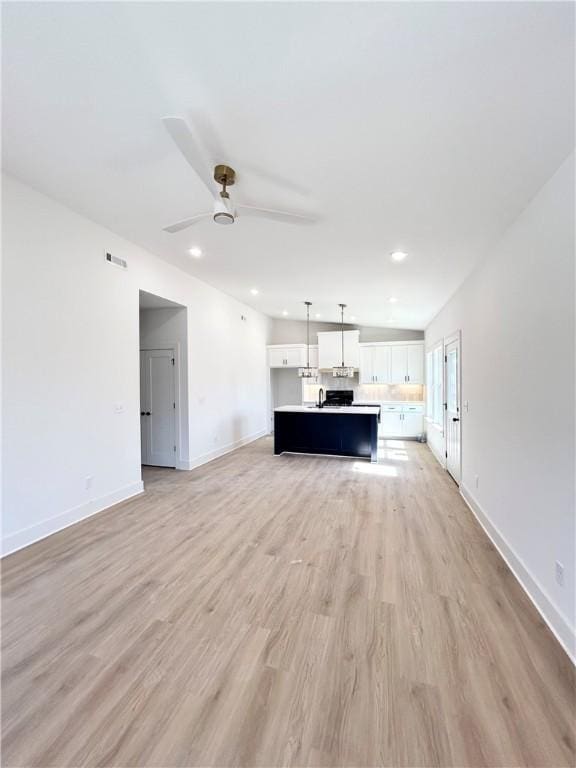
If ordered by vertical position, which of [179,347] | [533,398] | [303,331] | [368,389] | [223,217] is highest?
[303,331]

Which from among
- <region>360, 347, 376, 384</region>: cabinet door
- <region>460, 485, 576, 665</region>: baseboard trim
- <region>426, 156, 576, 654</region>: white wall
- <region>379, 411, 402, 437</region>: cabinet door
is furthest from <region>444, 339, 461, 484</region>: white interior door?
<region>360, 347, 376, 384</region>: cabinet door

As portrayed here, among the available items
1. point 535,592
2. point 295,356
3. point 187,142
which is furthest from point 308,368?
point 187,142

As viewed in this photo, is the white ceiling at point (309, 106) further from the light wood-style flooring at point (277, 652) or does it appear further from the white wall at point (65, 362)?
the light wood-style flooring at point (277, 652)

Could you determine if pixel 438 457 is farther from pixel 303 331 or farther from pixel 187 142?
pixel 187 142

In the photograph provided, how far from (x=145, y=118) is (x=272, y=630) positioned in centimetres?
311

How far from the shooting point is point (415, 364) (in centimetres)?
777

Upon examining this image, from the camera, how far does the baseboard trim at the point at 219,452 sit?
16.9 feet

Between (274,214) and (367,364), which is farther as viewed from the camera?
(367,364)

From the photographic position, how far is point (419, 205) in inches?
98.3

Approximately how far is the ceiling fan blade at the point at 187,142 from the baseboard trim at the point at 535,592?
10.7 feet

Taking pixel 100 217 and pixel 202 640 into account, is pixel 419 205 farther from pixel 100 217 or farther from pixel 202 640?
pixel 202 640

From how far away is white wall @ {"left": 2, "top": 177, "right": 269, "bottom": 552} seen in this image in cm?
265

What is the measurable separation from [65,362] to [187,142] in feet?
7.99

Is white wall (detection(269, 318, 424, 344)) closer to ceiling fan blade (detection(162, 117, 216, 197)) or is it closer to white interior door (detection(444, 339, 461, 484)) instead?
white interior door (detection(444, 339, 461, 484))
